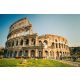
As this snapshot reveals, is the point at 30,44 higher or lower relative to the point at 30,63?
higher

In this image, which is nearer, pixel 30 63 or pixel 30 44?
pixel 30 63

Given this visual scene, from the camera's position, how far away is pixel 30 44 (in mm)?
4691

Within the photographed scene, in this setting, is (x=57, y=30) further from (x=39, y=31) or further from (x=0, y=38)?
(x=0, y=38)

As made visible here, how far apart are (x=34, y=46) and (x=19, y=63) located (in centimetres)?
53

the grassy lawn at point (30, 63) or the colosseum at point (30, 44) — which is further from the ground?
the colosseum at point (30, 44)

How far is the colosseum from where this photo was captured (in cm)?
461

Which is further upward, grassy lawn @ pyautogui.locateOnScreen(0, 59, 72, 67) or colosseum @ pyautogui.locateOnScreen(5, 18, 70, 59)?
colosseum @ pyautogui.locateOnScreen(5, 18, 70, 59)

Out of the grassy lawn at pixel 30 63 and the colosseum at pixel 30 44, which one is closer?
the grassy lawn at pixel 30 63

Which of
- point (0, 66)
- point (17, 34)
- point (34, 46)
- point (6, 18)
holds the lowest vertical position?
point (0, 66)

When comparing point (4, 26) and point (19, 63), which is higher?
point (4, 26)

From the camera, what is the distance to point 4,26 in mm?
4594

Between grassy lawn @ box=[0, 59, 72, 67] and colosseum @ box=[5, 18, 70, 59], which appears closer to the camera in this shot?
grassy lawn @ box=[0, 59, 72, 67]

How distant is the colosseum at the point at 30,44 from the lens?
4.61 meters

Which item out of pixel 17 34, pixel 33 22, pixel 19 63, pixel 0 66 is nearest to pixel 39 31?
pixel 33 22
